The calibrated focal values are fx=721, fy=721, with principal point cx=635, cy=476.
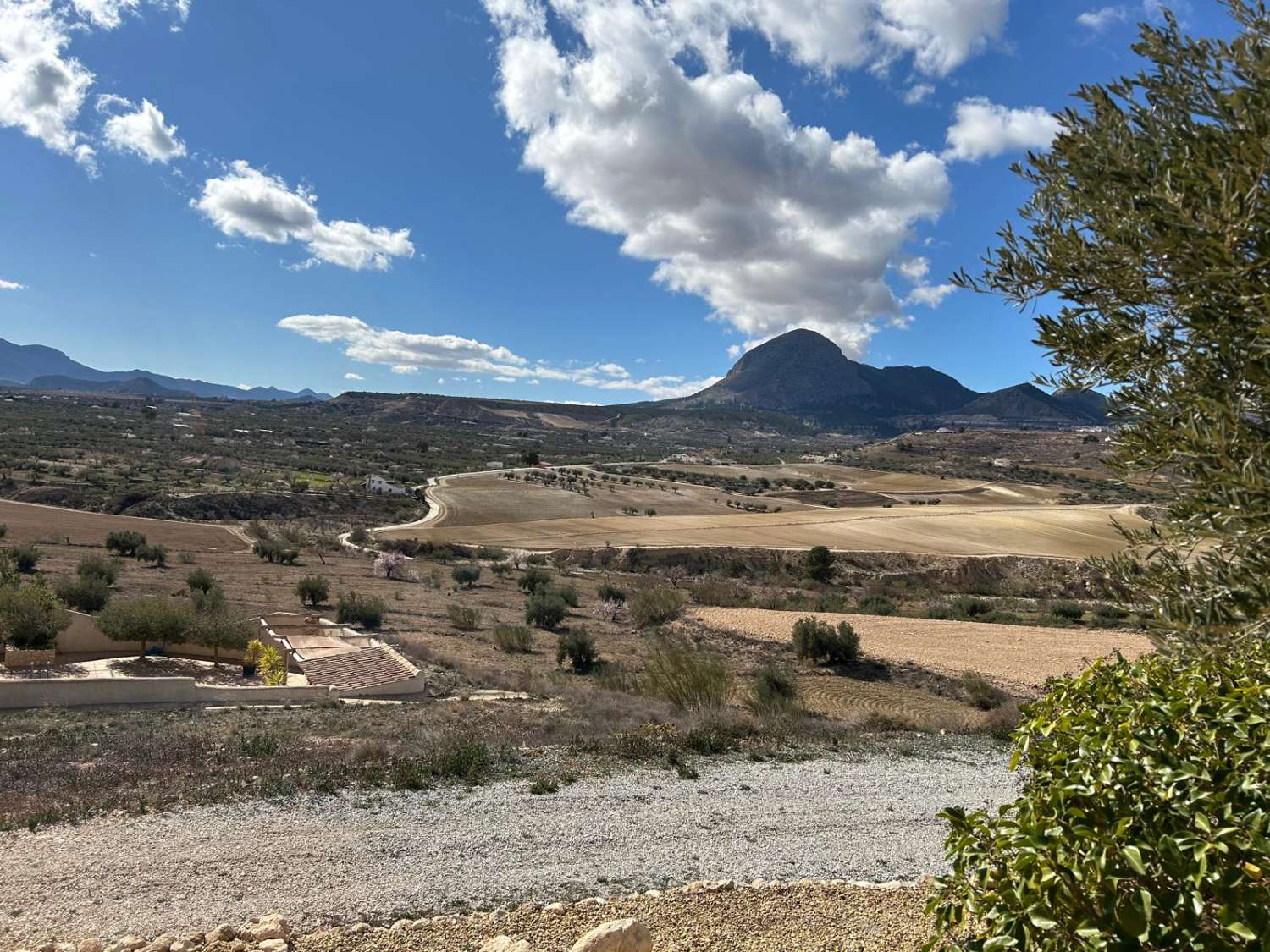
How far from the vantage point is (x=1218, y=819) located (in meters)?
2.68

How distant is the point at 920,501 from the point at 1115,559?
3418 inches

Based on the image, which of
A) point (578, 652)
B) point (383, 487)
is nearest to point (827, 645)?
point (578, 652)

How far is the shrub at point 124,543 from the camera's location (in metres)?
42.1

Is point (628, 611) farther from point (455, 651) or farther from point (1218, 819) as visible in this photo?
point (1218, 819)

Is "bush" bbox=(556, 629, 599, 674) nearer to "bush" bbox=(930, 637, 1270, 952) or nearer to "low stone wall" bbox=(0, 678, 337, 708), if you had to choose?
"low stone wall" bbox=(0, 678, 337, 708)

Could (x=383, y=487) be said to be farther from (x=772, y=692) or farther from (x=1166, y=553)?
(x=1166, y=553)

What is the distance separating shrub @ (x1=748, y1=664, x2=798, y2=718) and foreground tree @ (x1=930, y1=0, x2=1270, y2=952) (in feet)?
35.7

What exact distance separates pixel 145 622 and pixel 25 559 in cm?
1818

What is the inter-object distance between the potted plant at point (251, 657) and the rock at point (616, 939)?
777 inches

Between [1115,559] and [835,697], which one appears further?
[835,697]

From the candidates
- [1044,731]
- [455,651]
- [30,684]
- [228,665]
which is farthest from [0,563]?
[1044,731]

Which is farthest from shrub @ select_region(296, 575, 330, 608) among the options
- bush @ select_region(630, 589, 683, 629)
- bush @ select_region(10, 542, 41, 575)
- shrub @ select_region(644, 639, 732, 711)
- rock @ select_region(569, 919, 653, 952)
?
rock @ select_region(569, 919, 653, 952)

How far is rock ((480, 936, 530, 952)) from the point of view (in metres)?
5.11

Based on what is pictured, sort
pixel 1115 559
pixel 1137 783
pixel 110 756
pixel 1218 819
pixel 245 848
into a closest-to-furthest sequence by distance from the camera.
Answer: pixel 1218 819 → pixel 1137 783 → pixel 1115 559 → pixel 245 848 → pixel 110 756
